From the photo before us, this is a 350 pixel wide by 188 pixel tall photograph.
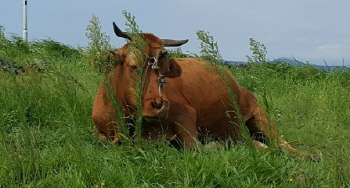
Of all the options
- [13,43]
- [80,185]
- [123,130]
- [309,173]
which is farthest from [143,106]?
[13,43]

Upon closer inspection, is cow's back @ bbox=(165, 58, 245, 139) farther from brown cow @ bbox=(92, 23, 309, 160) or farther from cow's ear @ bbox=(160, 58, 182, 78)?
cow's ear @ bbox=(160, 58, 182, 78)

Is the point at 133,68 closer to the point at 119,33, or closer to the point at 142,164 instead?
the point at 119,33

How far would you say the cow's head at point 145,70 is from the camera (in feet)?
16.2

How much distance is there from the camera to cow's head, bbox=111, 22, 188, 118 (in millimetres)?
4941

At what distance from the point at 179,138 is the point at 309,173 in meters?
1.54

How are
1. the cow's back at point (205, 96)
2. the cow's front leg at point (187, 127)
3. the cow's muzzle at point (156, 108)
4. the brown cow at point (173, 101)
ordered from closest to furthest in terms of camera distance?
the cow's muzzle at point (156, 108) < the brown cow at point (173, 101) < the cow's front leg at point (187, 127) < the cow's back at point (205, 96)

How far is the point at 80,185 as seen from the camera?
413cm

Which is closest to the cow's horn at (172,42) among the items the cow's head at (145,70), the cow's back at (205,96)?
the cow's head at (145,70)

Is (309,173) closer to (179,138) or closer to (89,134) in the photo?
(179,138)

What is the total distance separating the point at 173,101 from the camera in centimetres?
578

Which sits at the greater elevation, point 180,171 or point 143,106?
point 143,106

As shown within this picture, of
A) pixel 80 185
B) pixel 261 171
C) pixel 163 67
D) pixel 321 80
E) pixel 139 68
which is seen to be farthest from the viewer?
pixel 321 80

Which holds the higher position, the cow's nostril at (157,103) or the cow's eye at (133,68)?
the cow's eye at (133,68)

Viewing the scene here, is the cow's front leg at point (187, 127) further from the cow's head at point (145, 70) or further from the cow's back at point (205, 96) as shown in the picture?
the cow's head at point (145, 70)
